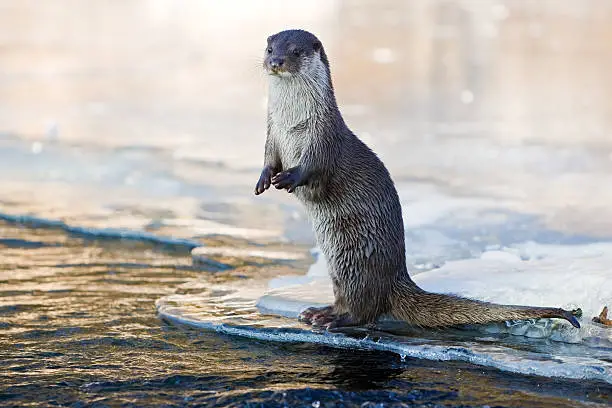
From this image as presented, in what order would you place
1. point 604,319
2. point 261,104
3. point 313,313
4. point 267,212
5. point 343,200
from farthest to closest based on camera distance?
point 261,104
point 267,212
point 313,313
point 343,200
point 604,319

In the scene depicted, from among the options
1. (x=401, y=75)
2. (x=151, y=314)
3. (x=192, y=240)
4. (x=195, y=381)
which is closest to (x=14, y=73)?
(x=401, y=75)

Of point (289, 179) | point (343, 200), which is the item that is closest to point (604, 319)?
point (343, 200)

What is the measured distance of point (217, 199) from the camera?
6406 mm

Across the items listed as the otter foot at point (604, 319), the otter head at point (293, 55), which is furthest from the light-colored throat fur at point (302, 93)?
the otter foot at point (604, 319)

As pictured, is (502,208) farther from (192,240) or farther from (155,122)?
(155,122)

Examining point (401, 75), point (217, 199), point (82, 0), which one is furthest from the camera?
point (82, 0)

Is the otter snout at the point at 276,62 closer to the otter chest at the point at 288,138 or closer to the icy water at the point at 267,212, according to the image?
the otter chest at the point at 288,138

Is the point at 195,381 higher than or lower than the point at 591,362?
lower

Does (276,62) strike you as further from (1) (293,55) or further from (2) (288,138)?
(2) (288,138)

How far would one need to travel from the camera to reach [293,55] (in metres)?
3.73

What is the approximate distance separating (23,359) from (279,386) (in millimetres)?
909

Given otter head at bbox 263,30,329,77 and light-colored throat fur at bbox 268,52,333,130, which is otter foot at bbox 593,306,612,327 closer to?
light-colored throat fur at bbox 268,52,333,130

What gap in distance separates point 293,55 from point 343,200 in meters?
0.58

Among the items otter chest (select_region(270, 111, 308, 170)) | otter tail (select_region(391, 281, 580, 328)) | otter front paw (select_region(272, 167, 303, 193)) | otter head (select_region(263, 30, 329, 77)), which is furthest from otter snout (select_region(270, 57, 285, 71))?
otter tail (select_region(391, 281, 580, 328))
